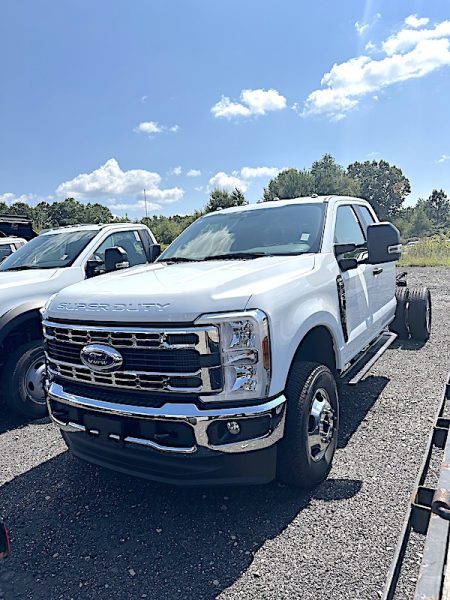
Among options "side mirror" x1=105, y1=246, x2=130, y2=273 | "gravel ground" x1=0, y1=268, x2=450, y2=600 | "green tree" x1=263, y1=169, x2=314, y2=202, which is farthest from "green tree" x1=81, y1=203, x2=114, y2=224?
"gravel ground" x1=0, y1=268, x2=450, y2=600

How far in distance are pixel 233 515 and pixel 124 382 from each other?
1124 millimetres

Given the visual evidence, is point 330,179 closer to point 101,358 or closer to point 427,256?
point 427,256

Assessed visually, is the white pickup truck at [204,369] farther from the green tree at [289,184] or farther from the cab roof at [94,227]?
the green tree at [289,184]

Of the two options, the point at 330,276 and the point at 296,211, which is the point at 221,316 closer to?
the point at 330,276

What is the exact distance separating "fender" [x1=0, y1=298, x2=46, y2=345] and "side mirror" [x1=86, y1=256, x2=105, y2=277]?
3.07 ft

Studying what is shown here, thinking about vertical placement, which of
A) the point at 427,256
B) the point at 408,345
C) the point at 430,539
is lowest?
the point at 427,256

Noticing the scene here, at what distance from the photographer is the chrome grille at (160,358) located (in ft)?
8.23

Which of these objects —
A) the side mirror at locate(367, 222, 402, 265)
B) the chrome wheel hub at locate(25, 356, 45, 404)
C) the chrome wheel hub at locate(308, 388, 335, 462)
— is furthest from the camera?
the chrome wheel hub at locate(25, 356, 45, 404)

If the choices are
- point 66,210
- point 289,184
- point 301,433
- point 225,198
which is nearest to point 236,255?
point 301,433

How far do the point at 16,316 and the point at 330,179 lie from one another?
2783 inches

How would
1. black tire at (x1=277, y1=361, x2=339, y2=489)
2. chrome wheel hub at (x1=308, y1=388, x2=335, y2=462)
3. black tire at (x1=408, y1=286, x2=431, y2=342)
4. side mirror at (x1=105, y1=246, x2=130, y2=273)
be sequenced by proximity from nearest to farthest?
black tire at (x1=277, y1=361, x2=339, y2=489) < chrome wheel hub at (x1=308, y1=388, x2=335, y2=462) < side mirror at (x1=105, y1=246, x2=130, y2=273) < black tire at (x1=408, y1=286, x2=431, y2=342)

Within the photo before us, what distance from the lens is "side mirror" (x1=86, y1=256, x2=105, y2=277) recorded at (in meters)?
5.72

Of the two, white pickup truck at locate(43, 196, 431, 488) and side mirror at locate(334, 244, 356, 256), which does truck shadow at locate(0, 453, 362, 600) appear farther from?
side mirror at locate(334, 244, 356, 256)

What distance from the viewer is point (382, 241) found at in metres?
3.74
